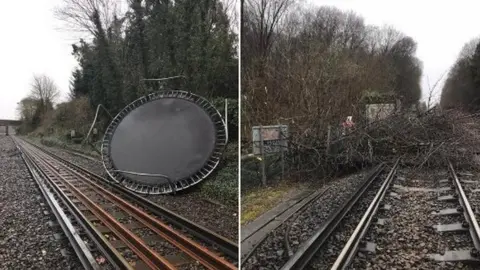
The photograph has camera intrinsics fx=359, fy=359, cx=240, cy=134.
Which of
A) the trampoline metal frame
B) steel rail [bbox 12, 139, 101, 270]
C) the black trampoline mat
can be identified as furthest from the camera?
the black trampoline mat

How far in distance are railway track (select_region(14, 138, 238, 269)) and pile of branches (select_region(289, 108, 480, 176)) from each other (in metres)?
0.80

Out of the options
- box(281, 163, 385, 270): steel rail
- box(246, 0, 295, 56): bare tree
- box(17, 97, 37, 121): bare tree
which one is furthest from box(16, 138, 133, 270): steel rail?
box(246, 0, 295, 56): bare tree

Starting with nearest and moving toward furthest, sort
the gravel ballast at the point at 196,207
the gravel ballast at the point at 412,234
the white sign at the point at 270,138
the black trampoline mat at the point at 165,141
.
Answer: the gravel ballast at the point at 412,234, the white sign at the point at 270,138, the gravel ballast at the point at 196,207, the black trampoline mat at the point at 165,141

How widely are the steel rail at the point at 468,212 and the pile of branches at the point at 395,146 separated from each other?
46mm

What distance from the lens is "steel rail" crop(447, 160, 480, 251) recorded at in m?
1.23

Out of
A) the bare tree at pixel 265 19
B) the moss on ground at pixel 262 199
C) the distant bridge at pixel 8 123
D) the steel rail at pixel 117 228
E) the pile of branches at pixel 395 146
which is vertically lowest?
the steel rail at pixel 117 228

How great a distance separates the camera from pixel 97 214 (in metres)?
3.05

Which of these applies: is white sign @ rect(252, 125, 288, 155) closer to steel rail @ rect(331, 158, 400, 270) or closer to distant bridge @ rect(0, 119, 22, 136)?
steel rail @ rect(331, 158, 400, 270)

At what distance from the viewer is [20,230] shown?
1.69 m

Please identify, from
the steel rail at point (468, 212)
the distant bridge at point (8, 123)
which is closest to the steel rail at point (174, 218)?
the distant bridge at point (8, 123)

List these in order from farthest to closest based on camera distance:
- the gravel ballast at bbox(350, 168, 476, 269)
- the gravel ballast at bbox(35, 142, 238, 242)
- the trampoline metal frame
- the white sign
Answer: the trampoline metal frame < the gravel ballast at bbox(35, 142, 238, 242) < the white sign < the gravel ballast at bbox(350, 168, 476, 269)

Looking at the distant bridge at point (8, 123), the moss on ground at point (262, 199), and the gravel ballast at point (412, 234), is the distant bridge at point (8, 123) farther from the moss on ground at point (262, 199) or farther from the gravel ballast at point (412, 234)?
the gravel ballast at point (412, 234)

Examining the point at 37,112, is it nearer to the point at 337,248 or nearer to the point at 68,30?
the point at 68,30

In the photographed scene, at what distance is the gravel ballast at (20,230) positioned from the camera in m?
1.54
